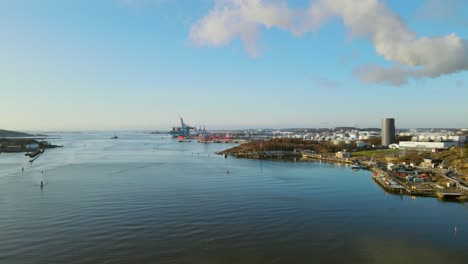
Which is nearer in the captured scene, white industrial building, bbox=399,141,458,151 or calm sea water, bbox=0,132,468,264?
calm sea water, bbox=0,132,468,264

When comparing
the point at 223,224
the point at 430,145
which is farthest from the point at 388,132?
the point at 223,224

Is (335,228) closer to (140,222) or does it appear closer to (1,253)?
(140,222)

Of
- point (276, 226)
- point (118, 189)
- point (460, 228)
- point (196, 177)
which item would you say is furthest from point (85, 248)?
point (196, 177)

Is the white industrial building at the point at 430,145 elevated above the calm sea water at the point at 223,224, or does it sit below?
above

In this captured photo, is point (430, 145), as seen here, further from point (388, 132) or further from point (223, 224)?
point (223, 224)

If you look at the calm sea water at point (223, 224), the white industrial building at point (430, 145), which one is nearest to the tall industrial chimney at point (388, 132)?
the white industrial building at point (430, 145)

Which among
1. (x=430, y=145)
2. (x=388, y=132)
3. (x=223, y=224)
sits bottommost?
(x=223, y=224)

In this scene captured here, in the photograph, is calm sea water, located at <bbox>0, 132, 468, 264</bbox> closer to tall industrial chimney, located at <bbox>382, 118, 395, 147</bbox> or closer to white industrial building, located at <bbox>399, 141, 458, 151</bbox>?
white industrial building, located at <bbox>399, 141, 458, 151</bbox>

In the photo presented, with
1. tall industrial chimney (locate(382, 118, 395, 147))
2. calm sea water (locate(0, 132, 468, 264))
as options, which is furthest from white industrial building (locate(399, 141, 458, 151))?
calm sea water (locate(0, 132, 468, 264))

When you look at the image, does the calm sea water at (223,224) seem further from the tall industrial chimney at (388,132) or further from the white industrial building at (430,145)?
the tall industrial chimney at (388,132)
